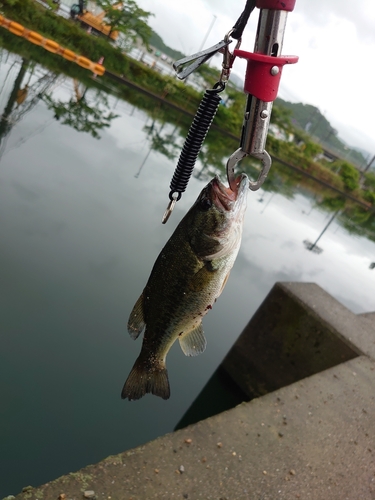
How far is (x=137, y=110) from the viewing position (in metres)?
20.0

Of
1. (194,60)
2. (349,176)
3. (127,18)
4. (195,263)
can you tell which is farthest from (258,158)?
(349,176)

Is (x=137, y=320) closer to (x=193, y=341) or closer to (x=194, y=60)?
(x=193, y=341)

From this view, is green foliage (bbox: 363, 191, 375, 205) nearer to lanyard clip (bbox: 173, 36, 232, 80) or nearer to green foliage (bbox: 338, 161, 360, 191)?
green foliage (bbox: 338, 161, 360, 191)

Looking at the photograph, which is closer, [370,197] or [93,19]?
[93,19]

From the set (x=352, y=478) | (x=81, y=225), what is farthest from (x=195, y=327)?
(x=81, y=225)

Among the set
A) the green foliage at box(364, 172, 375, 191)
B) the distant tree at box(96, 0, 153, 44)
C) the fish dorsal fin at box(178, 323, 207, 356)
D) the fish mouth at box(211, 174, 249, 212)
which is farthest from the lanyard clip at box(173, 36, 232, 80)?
the green foliage at box(364, 172, 375, 191)

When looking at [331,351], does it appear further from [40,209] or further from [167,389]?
[40,209]

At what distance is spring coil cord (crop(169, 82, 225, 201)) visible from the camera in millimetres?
1312

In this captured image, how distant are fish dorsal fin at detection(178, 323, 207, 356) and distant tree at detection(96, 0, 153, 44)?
37890 mm

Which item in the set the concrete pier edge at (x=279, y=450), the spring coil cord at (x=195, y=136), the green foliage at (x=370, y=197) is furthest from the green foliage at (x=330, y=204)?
the spring coil cord at (x=195, y=136)

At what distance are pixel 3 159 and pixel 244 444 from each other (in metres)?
7.02

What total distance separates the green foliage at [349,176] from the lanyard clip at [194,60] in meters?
42.0

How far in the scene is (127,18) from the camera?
117ft

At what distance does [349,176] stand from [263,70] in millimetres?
43993
